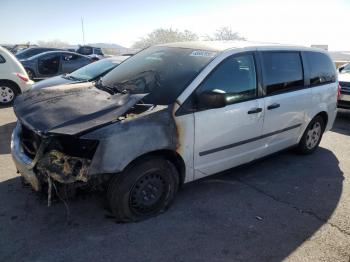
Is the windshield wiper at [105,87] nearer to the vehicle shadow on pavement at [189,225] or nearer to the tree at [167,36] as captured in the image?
the vehicle shadow on pavement at [189,225]

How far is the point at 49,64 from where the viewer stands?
12773mm

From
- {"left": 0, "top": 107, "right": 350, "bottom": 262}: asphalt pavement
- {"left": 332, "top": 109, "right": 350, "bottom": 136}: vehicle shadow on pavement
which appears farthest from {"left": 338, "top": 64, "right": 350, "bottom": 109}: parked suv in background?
{"left": 0, "top": 107, "right": 350, "bottom": 262}: asphalt pavement

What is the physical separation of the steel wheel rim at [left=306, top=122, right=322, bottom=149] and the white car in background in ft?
21.9

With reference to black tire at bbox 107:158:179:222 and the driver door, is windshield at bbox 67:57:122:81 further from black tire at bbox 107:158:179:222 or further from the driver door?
black tire at bbox 107:158:179:222

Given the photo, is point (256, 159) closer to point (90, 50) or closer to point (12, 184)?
point (12, 184)

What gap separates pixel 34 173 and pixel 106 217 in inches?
33.3

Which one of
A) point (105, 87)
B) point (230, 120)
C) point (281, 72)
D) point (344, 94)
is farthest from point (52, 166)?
point (344, 94)

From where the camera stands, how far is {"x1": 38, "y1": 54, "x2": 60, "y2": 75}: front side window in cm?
1261

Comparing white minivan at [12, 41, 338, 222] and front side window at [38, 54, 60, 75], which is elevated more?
white minivan at [12, 41, 338, 222]

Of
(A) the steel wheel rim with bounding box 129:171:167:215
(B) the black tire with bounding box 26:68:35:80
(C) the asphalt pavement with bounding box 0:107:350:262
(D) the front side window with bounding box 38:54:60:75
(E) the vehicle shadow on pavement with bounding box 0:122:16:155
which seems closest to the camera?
(C) the asphalt pavement with bounding box 0:107:350:262

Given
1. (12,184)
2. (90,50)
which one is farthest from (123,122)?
(90,50)

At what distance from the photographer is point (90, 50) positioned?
26656mm

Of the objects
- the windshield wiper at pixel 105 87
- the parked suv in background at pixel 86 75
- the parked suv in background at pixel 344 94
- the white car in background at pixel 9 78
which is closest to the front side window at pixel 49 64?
the white car in background at pixel 9 78

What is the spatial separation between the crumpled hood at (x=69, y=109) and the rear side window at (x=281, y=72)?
1759mm
